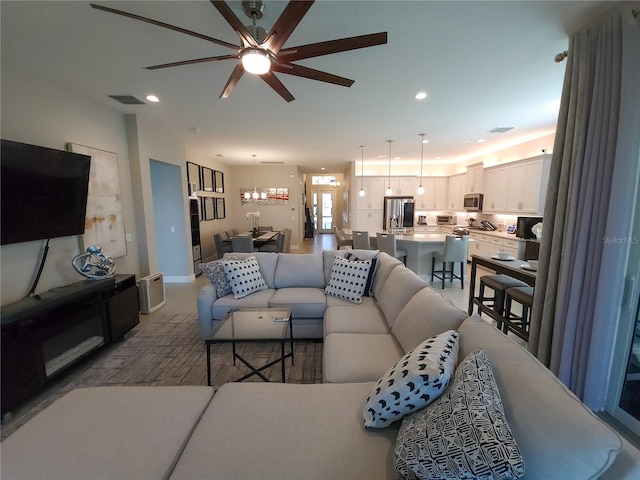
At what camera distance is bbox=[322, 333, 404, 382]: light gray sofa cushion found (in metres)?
1.63

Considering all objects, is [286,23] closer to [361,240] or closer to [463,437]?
[463,437]

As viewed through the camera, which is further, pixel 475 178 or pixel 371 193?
pixel 371 193

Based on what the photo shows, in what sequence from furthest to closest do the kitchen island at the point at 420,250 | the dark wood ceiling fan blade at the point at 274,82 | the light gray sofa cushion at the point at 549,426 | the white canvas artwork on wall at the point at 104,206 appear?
the kitchen island at the point at 420,250, the white canvas artwork on wall at the point at 104,206, the dark wood ceiling fan blade at the point at 274,82, the light gray sofa cushion at the point at 549,426

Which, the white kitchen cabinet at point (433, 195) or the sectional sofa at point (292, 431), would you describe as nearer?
→ the sectional sofa at point (292, 431)

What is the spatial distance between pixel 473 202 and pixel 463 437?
6855 millimetres

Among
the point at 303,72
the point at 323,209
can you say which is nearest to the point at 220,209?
the point at 303,72

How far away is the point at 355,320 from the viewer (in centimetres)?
236

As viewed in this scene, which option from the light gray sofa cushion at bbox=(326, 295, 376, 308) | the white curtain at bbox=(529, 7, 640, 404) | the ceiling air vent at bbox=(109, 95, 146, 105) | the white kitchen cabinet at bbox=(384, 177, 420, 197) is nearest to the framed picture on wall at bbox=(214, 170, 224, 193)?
the ceiling air vent at bbox=(109, 95, 146, 105)

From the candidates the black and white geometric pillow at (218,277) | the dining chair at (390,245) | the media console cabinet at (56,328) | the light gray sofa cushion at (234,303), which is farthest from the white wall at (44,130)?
the dining chair at (390,245)

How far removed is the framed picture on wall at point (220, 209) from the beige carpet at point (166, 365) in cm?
470

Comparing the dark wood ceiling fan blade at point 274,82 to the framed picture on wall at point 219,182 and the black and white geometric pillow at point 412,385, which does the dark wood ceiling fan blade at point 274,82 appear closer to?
the black and white geometric pillow at point 412,385

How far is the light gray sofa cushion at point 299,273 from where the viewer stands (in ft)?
10.8

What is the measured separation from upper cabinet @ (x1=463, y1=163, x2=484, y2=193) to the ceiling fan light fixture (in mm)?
6390

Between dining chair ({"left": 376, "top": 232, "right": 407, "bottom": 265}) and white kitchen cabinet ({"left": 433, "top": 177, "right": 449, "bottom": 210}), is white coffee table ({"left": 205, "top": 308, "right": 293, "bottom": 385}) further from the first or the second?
white kitchen cabinet ({"left": 433, "top": 177, "right": 449, "bottom": 210})
